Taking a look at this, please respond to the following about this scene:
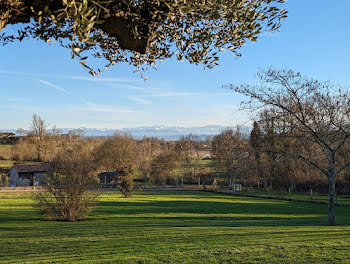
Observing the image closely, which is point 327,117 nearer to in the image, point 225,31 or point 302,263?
point 302,263

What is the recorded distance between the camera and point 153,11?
4.10 m

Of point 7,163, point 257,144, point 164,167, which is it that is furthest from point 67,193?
point 7,163

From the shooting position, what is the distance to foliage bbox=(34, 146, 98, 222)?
19.0 meters

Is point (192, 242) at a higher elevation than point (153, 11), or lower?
lower

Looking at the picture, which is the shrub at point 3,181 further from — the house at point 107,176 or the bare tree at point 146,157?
the bare tree at point 146,157

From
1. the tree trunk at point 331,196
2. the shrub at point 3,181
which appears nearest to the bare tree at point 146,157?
the shrub at point 3,181

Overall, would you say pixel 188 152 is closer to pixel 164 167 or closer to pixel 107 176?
pixel 164 167

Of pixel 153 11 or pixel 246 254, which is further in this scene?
pixel 246 254

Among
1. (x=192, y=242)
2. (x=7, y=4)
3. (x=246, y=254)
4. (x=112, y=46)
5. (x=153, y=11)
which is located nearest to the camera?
(x=7, y=4)

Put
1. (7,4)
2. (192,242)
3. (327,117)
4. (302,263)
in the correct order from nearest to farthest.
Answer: (7,4), (302,263), (192,242), (327,117)

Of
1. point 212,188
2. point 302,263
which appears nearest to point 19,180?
point 212,188

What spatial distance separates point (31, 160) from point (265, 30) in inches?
2766

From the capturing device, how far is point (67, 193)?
747 inches

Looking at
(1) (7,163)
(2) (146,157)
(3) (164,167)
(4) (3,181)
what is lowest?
(4) (3,181)
